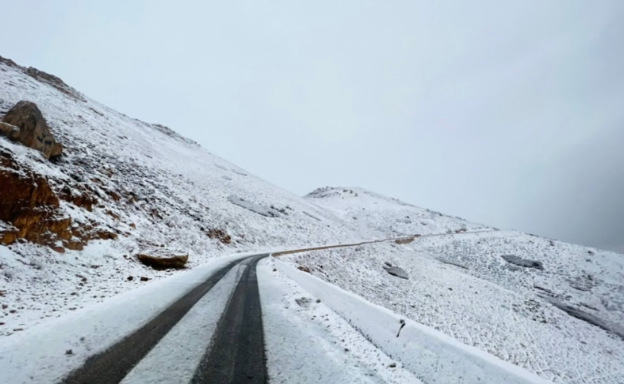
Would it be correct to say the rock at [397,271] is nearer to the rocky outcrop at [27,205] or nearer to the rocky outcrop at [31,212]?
the rocky outcrop at [31,212]

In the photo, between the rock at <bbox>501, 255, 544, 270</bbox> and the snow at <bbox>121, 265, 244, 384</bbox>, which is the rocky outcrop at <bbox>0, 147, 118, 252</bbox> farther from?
the rock at <bbox>501, 255, 544, 270</bbox>

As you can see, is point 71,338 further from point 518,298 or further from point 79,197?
point 518,298

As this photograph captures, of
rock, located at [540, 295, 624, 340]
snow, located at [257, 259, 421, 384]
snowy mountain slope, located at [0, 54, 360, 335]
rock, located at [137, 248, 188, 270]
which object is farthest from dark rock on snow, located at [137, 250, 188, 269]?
rock, located at [540, 295, 624, 340]

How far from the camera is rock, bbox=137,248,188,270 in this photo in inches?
521

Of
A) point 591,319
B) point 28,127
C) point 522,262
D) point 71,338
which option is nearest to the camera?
point 71,338

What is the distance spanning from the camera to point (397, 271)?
23.9 m

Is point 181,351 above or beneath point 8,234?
above

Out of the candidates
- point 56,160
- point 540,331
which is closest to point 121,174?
point 56,160

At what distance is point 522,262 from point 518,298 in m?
17.8

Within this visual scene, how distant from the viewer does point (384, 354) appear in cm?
500

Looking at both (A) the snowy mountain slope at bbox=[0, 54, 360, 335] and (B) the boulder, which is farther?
(B) the boulder

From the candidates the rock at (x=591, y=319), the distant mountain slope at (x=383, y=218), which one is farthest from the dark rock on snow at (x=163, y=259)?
the distant mountain slope at (x=383, y=218)

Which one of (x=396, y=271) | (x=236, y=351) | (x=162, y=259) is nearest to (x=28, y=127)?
(x=162, y=259)

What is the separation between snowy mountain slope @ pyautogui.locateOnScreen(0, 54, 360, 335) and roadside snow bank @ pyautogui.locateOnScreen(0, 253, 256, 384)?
2.63 feet
